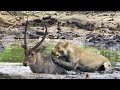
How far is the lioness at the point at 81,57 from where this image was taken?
4.19 meters

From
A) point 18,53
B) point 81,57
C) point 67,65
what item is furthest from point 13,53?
point 81,57

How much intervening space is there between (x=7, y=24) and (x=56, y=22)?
1.85 ft

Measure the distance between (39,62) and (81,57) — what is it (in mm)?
493

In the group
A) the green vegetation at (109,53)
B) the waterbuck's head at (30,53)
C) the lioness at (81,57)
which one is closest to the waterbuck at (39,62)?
the waterbuck's head at (30,53)

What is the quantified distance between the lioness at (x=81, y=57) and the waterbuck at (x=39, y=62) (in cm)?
11

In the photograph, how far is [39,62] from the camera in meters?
4.27

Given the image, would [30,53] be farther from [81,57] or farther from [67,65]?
[81,57]

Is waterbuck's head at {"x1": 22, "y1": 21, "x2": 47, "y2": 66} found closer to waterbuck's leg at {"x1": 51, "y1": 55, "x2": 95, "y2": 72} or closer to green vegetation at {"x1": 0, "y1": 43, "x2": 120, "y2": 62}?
green vegetation at {"x1": 0, "y1": 43, "x2": 120, "y2": 62}

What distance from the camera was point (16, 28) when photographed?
4.22 metres

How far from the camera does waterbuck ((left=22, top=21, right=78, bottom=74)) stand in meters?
4.18

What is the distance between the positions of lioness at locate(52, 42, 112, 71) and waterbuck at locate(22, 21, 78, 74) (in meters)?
0.11

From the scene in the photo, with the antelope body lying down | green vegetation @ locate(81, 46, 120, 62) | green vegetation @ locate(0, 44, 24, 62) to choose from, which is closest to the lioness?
green vegetation @ locate(81, 46, 120, 62)
